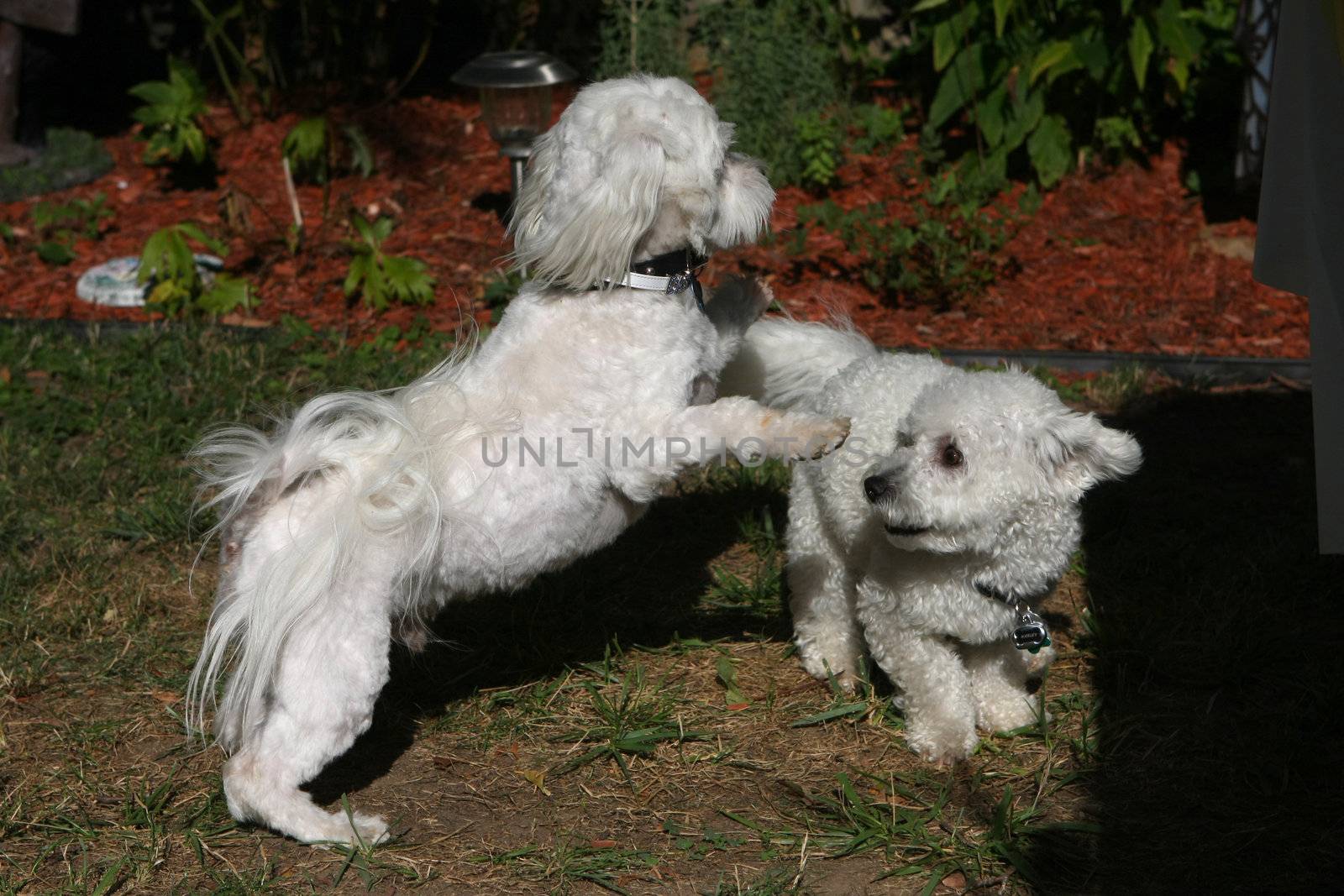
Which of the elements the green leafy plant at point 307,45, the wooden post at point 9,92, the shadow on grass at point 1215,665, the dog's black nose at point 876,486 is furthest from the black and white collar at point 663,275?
the wooden post at point 9,92

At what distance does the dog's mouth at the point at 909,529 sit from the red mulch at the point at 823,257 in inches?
100

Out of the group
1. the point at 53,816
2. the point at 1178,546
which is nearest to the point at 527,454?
the point at 53,816

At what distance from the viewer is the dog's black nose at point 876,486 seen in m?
2.82

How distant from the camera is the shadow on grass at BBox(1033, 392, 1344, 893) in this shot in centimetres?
271

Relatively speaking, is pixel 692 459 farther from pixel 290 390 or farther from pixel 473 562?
pixel 290 390

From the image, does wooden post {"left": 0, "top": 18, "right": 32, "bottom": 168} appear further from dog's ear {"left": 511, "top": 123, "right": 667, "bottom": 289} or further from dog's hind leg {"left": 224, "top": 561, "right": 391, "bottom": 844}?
dog's hind leg {"left": 224, "top": 561, "right": 391, "bottom": 844}

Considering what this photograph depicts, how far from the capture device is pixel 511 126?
5.73 m

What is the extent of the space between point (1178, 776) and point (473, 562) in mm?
1755

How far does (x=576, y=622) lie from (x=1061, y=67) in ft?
12.7

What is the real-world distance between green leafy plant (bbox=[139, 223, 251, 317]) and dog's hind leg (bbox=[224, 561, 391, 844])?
3.23 metres

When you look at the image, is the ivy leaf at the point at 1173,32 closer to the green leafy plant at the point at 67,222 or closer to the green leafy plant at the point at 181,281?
the green leafy plant at the point at 181,281

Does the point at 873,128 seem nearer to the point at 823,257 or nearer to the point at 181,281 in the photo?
the point at 823,257

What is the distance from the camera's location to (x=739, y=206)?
290 centimetres

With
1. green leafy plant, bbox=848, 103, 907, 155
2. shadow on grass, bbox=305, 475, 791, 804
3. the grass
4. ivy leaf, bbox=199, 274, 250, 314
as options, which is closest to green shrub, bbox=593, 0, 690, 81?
green leafy plant, bbox=848, 103, 907, 155
